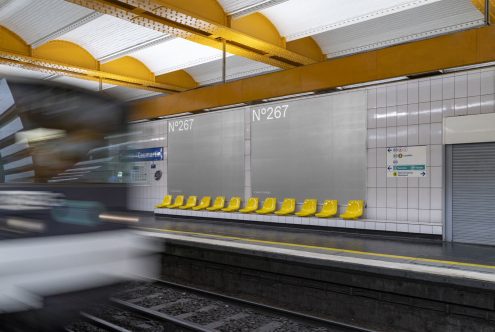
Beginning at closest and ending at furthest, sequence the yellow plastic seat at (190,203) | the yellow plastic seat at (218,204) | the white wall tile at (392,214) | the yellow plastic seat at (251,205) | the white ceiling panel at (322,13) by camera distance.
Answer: the white ceiling panel at (322,13) < the white wall tile at (392,214) < the yellow plastic seat at (251,205) < the yellow plastic seat at (218,204) < the yellow plastic seat at (190,203)

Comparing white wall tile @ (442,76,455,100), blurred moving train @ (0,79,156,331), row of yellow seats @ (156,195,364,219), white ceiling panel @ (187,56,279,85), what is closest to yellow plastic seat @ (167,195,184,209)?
row of yellow seats @ (156,195,364,219)

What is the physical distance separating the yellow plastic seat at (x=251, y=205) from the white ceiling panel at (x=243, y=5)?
597cm

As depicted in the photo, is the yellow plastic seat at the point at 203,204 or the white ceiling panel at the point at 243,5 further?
the yellow plastic seat at the point at 203,204

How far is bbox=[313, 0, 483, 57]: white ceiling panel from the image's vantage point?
24.3 ft

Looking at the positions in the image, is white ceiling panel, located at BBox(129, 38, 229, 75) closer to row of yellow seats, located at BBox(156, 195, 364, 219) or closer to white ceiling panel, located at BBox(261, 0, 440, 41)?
white ceiling panel, located at BBox(261, 0, 440, 41)

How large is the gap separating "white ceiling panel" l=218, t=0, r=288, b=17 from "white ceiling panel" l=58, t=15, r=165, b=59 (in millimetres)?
2106

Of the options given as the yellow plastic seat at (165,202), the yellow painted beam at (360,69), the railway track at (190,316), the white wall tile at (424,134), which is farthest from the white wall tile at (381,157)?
the yellow plastic seat at (165,202)

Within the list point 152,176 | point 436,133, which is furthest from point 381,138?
point 152,176

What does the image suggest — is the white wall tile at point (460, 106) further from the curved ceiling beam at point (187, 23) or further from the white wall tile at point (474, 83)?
the curved ceiling beam at point (187, 23)

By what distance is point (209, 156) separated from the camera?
42.4 ft

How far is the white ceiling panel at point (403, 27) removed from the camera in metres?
7.42

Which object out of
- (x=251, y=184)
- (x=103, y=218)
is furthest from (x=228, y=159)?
(x=103, y=218)

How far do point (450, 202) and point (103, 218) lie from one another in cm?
682

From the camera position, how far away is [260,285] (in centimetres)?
671
